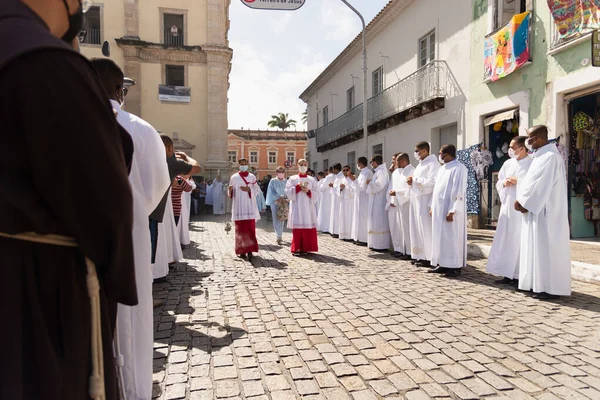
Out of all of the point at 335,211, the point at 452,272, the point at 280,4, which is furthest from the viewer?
the point at 335,211

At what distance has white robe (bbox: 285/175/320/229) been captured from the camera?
8469 millimetres

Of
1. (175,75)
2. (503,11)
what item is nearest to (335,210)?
(503,11)

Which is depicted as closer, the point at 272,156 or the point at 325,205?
the point at 325,205

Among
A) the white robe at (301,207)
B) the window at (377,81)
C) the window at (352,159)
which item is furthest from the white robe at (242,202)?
the window at (352,159)

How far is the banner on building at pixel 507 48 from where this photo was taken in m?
9.63

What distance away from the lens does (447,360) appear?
127 inches

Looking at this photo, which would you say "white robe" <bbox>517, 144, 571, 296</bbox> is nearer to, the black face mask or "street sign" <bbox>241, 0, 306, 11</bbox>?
the black face mask

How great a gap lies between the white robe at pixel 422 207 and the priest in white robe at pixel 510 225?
126 centimetres

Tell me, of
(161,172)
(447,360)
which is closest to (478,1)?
(447,360)

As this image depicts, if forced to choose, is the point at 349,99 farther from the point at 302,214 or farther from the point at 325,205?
the point at 302,214

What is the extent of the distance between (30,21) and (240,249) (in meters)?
6.94

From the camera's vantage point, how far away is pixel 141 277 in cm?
197

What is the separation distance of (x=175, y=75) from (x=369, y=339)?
1018 inches

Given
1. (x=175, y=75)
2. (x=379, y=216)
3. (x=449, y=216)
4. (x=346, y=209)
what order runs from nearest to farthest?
(x=449, y=216), (x=379, y=216), (x=346, y=209), (x=175, y=75)
